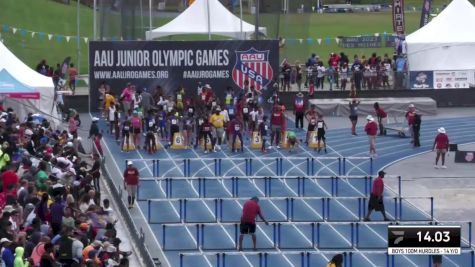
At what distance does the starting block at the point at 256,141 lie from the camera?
4416 centimetres

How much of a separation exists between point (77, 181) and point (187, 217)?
3559mm

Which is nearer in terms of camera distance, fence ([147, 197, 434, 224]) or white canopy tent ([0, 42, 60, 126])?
fence ([147, 197, 434, 224])

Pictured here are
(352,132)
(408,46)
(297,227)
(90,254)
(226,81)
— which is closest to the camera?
(90,254)

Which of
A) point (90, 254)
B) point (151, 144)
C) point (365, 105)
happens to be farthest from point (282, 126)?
point (90, 254)

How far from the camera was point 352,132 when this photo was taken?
47.2m

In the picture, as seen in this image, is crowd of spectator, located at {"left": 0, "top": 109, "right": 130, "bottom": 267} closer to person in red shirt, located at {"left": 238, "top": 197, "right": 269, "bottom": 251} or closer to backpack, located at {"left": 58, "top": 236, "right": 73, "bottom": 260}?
backpack, located at {"left": 58, "top": 236, "right": 73, "bottom": 260}

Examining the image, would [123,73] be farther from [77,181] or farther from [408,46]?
[77,181]

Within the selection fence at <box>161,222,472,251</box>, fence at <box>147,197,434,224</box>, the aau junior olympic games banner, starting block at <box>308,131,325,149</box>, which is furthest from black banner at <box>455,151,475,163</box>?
the aau junior olympic games banner

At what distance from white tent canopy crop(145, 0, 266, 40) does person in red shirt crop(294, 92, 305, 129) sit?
6.32 m

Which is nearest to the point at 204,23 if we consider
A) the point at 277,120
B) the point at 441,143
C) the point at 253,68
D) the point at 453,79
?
the point at 253,68

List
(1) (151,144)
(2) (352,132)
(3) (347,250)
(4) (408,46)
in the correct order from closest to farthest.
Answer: (3) (347,250) < (1) (151,144) < (2) (352,132) < (4) (408,46)

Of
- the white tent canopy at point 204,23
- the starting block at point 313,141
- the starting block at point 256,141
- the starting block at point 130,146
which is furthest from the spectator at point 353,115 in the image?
the white tent canopy at point 204,23

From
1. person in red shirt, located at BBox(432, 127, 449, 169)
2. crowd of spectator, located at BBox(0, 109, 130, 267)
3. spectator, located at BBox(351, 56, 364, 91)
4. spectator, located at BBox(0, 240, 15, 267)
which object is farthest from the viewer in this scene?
spectator, located at BBox(351, 56, 364, 91)

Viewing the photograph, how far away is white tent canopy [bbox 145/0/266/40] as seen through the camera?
2105 inches
